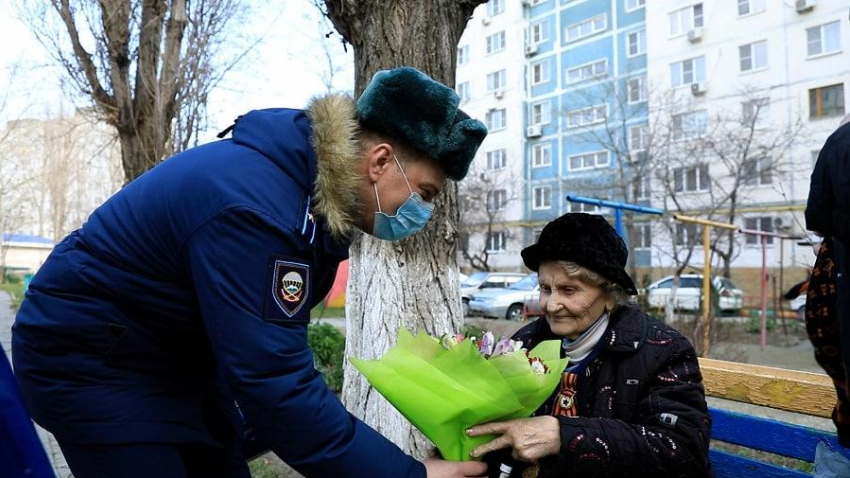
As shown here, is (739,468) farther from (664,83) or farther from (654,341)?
(664,83)

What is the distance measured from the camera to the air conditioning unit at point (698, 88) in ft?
86.2

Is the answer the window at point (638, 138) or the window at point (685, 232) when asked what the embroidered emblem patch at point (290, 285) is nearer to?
the window at point (685, 232)

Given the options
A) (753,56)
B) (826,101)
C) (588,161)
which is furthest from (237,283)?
(588,161)

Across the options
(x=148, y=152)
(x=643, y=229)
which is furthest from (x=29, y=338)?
(x=643, y=229)

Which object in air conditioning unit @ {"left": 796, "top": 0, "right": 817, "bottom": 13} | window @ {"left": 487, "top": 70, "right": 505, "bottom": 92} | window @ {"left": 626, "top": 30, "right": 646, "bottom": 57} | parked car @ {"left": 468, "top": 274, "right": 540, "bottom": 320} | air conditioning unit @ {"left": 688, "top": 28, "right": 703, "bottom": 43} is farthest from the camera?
window @ {"left": 487, "top": 70, "right": 505, "bottom": 92}

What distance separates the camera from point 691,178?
72.8 ft

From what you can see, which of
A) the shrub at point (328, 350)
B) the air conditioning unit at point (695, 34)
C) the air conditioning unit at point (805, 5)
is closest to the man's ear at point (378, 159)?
the shrub at point (328, 350)

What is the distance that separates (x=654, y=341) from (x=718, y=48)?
2863 centimetres

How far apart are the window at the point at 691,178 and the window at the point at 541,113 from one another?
13.1 meters

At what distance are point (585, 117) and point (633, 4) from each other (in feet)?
26.1

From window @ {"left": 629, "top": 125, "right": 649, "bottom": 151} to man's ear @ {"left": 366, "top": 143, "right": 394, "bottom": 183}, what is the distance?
20064mm

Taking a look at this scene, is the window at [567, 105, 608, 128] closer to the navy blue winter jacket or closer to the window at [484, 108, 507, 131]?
the window at [484, 108, 507, 131]

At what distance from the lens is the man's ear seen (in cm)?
155

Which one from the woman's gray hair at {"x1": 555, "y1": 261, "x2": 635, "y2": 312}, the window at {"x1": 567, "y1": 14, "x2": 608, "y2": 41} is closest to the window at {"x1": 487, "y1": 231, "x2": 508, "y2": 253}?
the window at {"x1": 567, "y1": 14, "x2": 608, "y2": 41}
